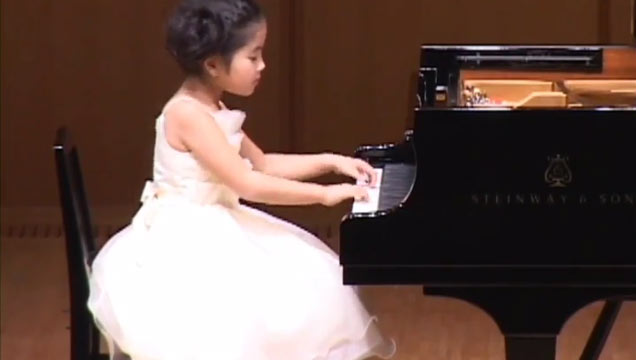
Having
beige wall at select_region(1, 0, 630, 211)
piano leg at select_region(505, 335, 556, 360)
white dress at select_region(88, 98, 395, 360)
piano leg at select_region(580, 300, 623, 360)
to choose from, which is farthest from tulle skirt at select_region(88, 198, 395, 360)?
beige wall at select_region(1, 0, 630, 211)

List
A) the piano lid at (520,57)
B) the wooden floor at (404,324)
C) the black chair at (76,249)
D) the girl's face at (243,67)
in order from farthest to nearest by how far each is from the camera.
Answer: the wooden floor at (404,324)
the piano lid at (520,57)
the black chair at (76,249)
the girl's face at (243,67)

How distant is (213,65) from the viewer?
2.51 meters

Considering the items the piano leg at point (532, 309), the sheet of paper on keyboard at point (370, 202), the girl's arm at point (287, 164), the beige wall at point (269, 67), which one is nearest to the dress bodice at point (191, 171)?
the girl's arm at point (287, 164)

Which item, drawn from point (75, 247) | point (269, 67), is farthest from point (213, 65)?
point (269, 67)

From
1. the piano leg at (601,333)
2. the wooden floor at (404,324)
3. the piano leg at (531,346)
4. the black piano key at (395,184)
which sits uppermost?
the black piano key at (395,184)

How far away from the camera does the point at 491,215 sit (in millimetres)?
2236

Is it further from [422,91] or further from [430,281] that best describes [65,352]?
[430,281]

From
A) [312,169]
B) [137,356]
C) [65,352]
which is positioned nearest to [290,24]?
[65,352]

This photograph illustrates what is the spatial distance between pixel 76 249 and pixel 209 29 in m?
0.52

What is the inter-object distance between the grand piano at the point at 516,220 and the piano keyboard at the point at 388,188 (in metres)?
0.14

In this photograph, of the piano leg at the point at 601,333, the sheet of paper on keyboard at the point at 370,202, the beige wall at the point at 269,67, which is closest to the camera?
the sheet of paper on keyboard at the point at 370,202

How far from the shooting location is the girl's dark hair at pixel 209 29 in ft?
8.11

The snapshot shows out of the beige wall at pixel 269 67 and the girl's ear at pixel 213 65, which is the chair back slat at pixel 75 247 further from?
the beige wall at pixel 269 67

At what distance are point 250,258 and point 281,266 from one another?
2.5 inches
